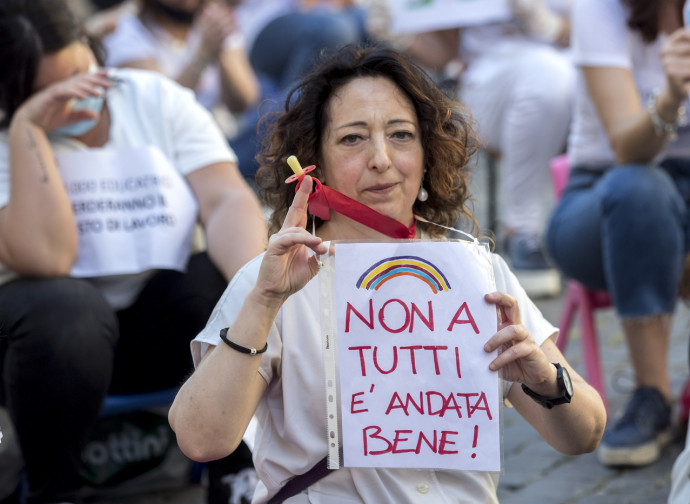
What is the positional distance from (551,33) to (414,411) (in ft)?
12.3

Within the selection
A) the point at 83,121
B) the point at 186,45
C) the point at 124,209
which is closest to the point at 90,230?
the point at 124,209

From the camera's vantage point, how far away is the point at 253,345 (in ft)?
5.70

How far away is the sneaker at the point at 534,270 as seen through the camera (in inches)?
199

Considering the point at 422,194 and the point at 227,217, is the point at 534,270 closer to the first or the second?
the point at 227,217

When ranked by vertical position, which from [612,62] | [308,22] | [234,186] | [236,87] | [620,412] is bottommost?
[620,412]

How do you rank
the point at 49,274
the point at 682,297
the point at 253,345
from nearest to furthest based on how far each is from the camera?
the point at 253,345 → the point at 49,274 → the point at 682,297

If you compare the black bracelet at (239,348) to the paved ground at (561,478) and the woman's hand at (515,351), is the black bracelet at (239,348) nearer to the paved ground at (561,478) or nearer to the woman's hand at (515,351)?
the woman's hand at (515,351)

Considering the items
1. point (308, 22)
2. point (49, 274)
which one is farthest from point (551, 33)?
point (49, 274)

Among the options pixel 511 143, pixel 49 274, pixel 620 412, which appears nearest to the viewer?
pixel 49 274

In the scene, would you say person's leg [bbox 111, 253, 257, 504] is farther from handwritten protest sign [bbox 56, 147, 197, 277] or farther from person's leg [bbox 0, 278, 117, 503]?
person's leg [bbox 0, 278, 117, 503]

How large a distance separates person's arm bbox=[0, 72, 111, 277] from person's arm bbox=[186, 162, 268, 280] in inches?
14.6

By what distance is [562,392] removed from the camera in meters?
1.80

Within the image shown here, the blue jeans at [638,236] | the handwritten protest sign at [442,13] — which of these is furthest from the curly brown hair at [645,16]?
the handwritten protest sign at [442,13]

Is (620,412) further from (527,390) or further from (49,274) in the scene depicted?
(49,274)
